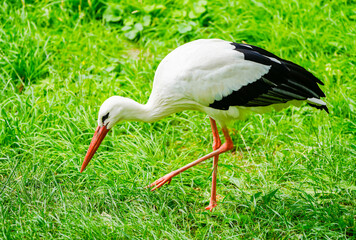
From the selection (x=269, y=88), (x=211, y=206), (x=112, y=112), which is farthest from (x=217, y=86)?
(x=211, y=206)

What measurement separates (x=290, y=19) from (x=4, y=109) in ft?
10.8

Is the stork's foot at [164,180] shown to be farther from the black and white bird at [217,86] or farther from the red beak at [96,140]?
the red beak at [96,140]

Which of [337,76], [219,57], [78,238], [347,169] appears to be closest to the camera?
[78,238]

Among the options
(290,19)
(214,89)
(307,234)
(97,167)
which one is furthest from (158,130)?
(290,19)

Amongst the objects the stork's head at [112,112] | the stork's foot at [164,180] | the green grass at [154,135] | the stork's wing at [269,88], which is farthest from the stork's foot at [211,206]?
the stork's head at [112,112]

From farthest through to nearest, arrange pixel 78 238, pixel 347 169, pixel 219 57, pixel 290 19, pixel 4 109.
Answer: pixel 290 19 < pixel 4 109 < pixel 347 169 < pixel 219 57 < pixel 78 238

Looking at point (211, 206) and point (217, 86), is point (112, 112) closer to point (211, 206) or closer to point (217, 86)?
point (217, 86)

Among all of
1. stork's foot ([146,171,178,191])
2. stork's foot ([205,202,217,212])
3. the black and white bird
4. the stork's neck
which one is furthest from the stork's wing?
stork's foot ([205,202,217,212])

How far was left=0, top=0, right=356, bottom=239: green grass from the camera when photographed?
11.4 feet

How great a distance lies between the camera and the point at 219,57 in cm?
351

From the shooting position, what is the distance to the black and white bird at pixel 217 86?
350 cm

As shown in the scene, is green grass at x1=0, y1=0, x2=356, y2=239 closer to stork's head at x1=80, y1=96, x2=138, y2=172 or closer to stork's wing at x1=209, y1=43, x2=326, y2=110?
stork's head at x1=80, y1=96, x2=138, y2=172

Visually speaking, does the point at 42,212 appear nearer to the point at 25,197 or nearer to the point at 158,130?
the point at 25,197

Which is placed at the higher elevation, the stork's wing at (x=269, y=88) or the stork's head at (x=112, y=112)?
the stork's wing at (x=269, y=88)
